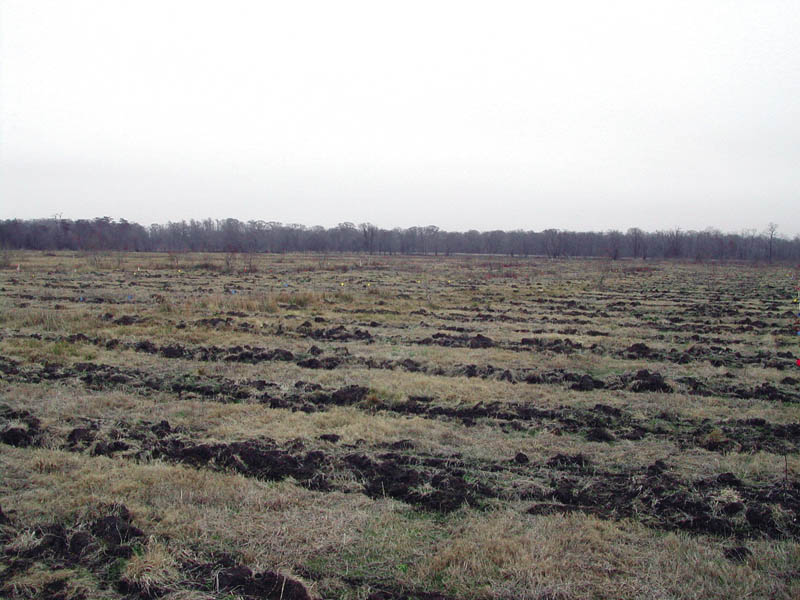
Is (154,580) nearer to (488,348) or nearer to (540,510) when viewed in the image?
(540,510)

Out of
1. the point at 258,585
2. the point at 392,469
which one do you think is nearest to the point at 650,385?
the point at 392,469

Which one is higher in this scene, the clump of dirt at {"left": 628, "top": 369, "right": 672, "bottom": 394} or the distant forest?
the distant forest

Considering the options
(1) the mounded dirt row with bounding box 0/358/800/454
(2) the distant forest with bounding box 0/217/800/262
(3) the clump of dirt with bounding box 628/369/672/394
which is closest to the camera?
(1) the mounded dirt row with bounding box 0/358/800/454

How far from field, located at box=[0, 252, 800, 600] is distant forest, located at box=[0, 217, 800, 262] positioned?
8744cm

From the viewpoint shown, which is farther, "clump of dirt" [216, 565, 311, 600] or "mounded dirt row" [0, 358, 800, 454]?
"mounded dirt row" [0, 358, 800, 454]

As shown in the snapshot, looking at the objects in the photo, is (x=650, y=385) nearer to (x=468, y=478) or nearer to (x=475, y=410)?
(x=475, y=410)

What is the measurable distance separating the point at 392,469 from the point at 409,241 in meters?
126

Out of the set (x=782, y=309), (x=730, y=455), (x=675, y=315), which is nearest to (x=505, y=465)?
(x=730, y=455)

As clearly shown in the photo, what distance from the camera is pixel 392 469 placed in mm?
5289

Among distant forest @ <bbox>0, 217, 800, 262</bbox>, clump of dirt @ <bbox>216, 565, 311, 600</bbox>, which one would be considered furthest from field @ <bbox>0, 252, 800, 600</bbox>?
distant forest @ <bbox>0, 217, 800, 262</bbox>

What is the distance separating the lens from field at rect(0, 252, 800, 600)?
363cm

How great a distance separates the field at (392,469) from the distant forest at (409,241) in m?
87.4

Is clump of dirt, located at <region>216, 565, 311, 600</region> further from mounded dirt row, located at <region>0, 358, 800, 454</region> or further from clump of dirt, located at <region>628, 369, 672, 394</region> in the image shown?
clump of dirt, located at <region>628, 369, 672, 394</region>

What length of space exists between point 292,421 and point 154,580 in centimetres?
328
